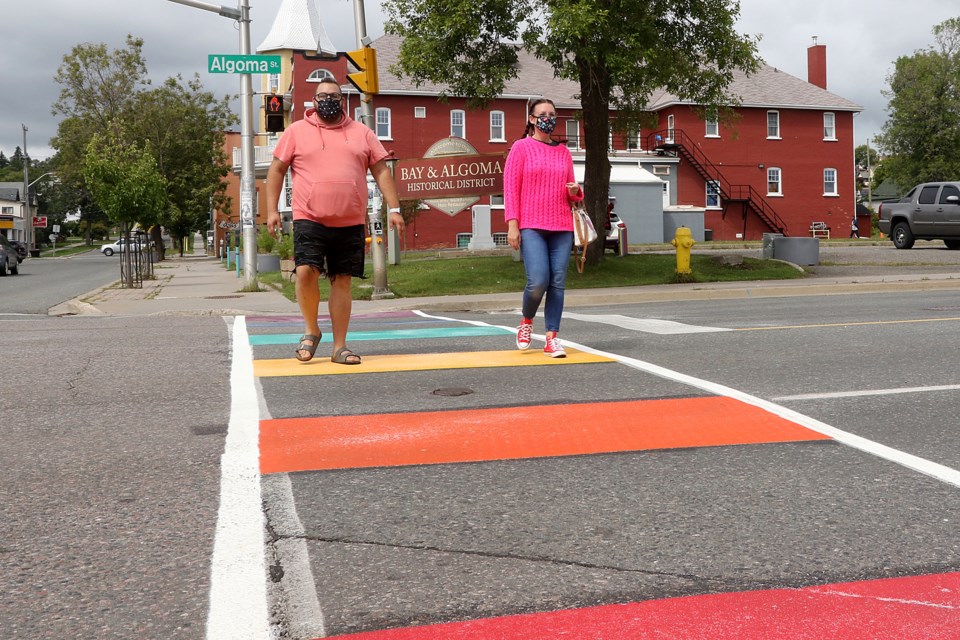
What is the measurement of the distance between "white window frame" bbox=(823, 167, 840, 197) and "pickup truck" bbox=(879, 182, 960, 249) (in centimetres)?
2869

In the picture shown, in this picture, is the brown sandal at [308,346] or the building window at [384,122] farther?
the building window at [384,122]

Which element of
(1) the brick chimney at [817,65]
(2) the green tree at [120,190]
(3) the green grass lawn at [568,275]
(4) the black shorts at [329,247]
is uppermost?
(1) the brick chimney at [817,65]

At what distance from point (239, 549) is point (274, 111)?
632 inches

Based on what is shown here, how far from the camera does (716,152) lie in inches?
2223

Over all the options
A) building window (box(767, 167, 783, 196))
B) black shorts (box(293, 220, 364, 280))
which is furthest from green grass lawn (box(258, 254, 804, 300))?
building window (box(767, 167, 783, 196))

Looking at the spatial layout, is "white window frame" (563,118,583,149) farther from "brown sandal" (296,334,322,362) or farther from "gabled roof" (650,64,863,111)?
"brown sandal" (296,334,322,362)

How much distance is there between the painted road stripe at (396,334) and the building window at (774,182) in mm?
49360

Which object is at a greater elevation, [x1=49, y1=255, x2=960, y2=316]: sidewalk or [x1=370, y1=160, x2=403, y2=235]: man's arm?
[x1=370, y1=160, x2=403, y2=235]: man's arm

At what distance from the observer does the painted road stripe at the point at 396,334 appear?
10141 mm

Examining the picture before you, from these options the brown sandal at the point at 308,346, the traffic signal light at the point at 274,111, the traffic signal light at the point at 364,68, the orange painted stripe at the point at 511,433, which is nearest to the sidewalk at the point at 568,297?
the traffic signal light at the point at 274,111

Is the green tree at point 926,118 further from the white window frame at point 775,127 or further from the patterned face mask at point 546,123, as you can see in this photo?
the patterned face mask at point 546,123

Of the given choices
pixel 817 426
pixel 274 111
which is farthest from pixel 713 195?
pixel 817 426

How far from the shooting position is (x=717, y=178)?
56.4 meters

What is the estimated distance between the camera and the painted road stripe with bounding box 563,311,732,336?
33.5 ft
